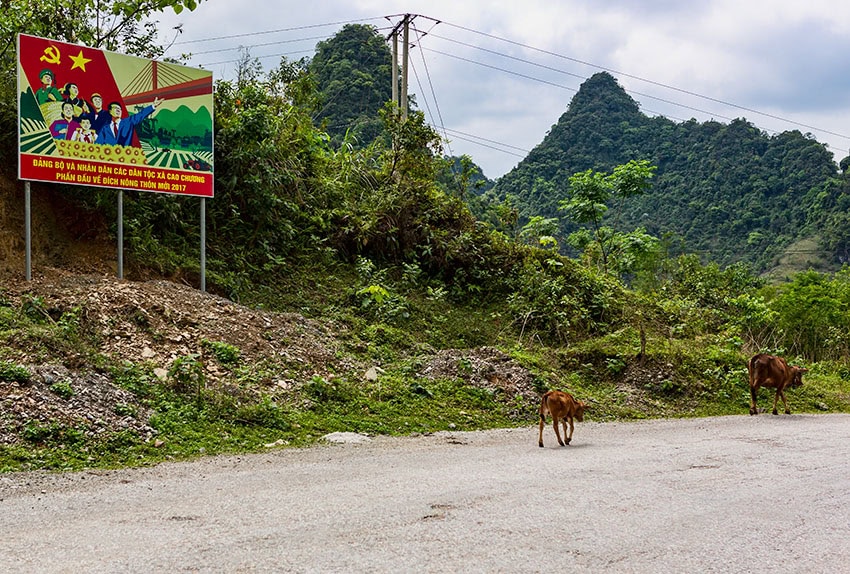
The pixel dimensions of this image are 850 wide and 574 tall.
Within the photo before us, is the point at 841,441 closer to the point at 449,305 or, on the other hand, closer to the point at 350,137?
the point at 449,305

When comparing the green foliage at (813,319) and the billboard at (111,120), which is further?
the green foliage at (813,319)

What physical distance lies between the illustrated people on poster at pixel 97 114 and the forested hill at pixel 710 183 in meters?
38.4

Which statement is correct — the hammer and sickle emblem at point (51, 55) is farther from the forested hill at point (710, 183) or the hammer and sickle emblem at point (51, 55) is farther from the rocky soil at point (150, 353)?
the forested hill at point (710, 183)

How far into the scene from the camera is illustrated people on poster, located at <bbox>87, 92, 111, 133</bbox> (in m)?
Answer: 12.1

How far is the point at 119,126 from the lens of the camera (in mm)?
12469

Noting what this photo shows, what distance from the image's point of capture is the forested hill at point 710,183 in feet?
174

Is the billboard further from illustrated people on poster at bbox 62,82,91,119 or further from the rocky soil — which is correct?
the rocky soil

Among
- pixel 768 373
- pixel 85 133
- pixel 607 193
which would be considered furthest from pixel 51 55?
pixel 607 193

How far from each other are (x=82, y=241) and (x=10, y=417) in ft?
23.8

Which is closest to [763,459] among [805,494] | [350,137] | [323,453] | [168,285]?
[805,494]

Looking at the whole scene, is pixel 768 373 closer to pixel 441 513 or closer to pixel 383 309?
pixel 383 309

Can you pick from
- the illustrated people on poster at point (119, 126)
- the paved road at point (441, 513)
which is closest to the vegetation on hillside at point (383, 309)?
the paved road at point (441, 513)

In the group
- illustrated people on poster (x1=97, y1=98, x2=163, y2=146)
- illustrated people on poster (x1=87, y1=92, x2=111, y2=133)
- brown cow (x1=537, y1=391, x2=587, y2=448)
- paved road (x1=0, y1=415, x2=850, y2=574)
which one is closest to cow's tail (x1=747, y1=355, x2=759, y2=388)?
paved road (x1=0, y1=415, x2=850, y2=574)

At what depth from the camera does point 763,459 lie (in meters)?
8.43
